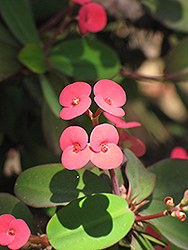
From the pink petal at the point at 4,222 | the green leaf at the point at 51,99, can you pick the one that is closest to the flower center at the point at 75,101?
the pink petal at the point at 4,222

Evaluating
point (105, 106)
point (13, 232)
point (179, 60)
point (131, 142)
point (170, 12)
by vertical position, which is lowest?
point (179, 60)

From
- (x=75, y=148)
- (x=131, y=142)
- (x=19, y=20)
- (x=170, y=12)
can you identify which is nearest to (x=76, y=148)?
(x=75, y=148)

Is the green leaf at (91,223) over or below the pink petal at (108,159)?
below

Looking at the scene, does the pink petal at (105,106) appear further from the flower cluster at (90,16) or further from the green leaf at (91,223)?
the flower cluster at (90,16)

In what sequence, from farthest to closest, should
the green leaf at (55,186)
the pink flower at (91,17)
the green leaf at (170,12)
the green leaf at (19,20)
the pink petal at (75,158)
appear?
the green leaf at (170,12) → the green leaf at (19,20) → the pink flower at (91,17) → the green leaf at (55,186) → the pink petal at (75,158)

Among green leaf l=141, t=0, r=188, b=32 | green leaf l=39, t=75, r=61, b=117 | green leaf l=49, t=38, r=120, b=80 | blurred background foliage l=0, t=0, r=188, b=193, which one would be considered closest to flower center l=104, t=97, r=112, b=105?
blurred background foliage l=0, t=0, r=188, b=193

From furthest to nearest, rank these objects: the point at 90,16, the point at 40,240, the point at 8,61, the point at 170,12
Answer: the point at 170,12, the point at 8,61, the point at 90,16, the point at 40,240

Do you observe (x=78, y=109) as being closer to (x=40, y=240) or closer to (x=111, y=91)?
(x=111, y=91)
